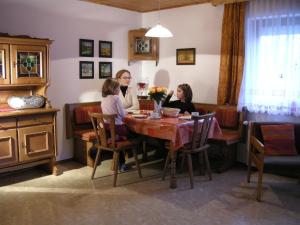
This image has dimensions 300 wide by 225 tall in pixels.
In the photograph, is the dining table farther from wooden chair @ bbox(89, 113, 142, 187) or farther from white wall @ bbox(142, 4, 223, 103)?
white wall @ bbox(142, 4, 223, 103)

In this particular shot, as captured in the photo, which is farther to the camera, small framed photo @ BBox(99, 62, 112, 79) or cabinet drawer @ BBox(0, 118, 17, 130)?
small framed photo @ BBox(99, 62, 112, 79)

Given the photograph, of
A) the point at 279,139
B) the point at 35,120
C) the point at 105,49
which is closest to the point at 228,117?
the point at 279,139

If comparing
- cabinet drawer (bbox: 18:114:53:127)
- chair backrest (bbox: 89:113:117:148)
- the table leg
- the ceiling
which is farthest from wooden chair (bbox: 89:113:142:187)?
the ceiling

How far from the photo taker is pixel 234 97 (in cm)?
433

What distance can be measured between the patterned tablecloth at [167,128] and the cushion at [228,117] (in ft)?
2.18

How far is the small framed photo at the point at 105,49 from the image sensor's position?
4.79 metres

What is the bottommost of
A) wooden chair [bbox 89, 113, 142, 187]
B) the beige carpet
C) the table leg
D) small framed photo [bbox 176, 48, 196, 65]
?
the beige carpet

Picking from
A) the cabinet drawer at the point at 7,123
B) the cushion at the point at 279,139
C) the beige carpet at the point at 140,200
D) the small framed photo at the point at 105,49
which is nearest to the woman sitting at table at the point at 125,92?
the small framed photo at the point at 105,49

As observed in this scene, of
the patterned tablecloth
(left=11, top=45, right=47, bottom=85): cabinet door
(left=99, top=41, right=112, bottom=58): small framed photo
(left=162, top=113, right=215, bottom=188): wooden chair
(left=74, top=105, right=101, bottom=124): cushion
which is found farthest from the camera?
(left=99, top=41, right=112, bottom=58): small framed photo

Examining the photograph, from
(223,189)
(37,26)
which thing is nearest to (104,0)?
(37,26)

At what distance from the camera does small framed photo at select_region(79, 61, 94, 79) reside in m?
4.56

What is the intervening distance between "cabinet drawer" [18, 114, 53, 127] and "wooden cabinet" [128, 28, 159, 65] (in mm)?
1983

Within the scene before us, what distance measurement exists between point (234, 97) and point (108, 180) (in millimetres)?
2065

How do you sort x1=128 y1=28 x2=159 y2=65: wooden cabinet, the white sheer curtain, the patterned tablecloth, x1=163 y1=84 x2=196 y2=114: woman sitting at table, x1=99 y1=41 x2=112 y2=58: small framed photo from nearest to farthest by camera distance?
the patterned tablecloth < the white sheer curtain < x1=163 y1=84 x2=196 y2=114: woman sitting at table < x1=99 y1=41 x2=112 y2=58: small framed photo < x1=128 y1=28 x2=159 y2=65: wooden cabinet
